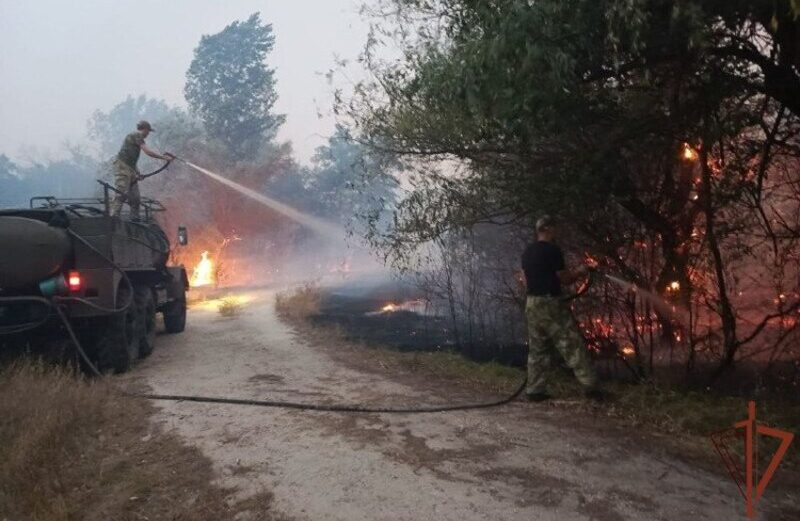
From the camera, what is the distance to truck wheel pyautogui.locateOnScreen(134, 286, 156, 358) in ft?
31.9

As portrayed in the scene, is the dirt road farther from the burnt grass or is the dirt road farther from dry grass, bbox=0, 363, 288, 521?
the burnt grass

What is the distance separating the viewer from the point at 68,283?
768 centimetres

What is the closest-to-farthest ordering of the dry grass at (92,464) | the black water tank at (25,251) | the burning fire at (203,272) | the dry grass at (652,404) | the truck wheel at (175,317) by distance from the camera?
1. the dry grass at (92,464)
2. the dry grass at (652,404)
3. the black water tank at (25,251)
4. the truck wheel at (175,317)
5. the burning fire at (203,272)

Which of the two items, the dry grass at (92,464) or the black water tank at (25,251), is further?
the black water tank at (25,251)

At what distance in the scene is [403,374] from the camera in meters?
8.23

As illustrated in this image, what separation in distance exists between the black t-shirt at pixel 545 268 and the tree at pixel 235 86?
125ft

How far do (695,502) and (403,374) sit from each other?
4.77 metres

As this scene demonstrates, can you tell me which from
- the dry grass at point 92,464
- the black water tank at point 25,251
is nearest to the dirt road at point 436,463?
the dry grass at point 92,464

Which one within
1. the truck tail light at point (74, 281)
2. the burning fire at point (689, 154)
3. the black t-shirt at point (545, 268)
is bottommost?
the truck tail light at point (74, 281)

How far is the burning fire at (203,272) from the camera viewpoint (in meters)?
27.3

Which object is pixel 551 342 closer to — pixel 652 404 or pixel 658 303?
pixel 652 404

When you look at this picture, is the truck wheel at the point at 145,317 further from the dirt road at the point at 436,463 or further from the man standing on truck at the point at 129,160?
the dirt road at the point at 436,463

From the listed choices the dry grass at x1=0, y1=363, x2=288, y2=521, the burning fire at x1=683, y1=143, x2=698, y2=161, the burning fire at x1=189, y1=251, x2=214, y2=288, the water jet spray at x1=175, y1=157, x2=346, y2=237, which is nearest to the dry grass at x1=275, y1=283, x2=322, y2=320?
the burning fire at x1=189, y1=251, x2=214, y2=288

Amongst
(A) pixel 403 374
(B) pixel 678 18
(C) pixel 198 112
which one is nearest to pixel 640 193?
(B) pixel 678 18
